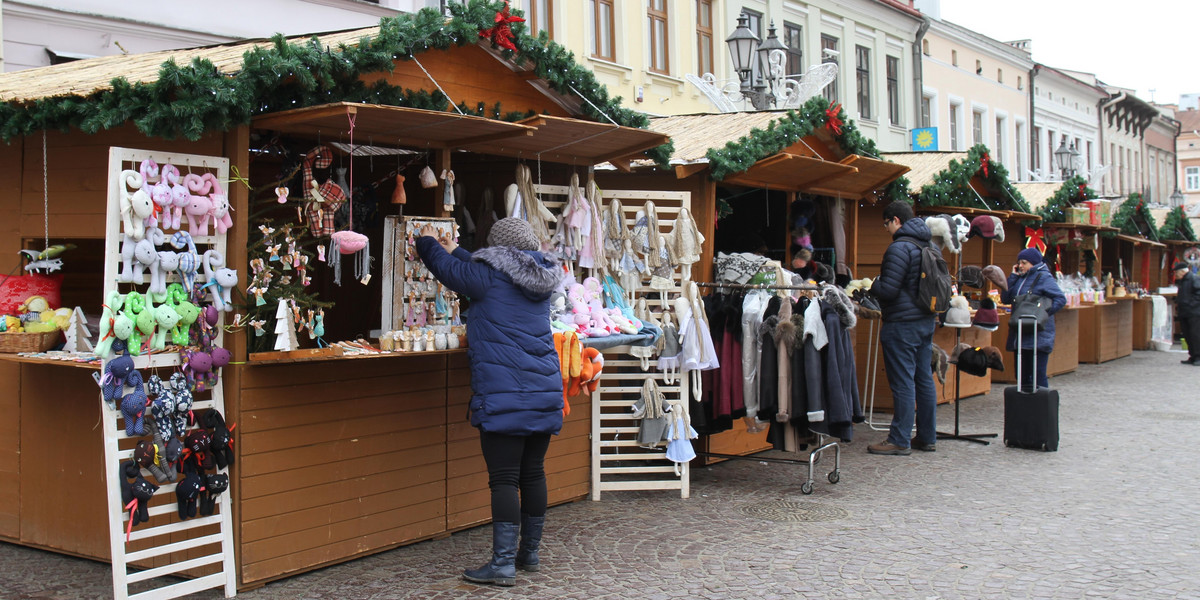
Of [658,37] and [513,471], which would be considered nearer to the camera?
[513,471]

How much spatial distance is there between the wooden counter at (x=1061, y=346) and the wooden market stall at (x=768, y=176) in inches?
172

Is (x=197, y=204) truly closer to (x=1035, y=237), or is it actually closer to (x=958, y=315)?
(x=958, y=315)

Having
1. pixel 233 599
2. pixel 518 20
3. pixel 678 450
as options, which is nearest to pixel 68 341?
pixel 233 599

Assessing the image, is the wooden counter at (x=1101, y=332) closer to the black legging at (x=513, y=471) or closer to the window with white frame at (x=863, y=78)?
the window with white frame at (x=863, y=78)

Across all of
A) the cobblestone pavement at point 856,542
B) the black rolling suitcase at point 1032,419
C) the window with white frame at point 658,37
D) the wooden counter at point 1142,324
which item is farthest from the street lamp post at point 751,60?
the wooden counter at point 1142,324

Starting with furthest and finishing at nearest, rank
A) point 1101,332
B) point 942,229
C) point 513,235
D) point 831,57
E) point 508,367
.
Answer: point 831,57, point 1101,332, point 942,229, point 513,235, point 508,367

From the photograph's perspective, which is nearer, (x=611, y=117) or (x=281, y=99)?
(x=281, y=99)

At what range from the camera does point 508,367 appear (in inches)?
210

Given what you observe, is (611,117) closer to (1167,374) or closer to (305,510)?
(305,510)

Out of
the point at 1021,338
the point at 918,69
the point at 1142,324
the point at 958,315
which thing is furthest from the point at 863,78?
the point at 1021,338

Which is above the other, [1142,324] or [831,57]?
[831,57]

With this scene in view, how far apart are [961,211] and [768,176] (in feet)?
16.7

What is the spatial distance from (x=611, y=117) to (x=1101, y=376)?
37.9 feet

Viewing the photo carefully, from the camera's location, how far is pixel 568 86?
267 inches
